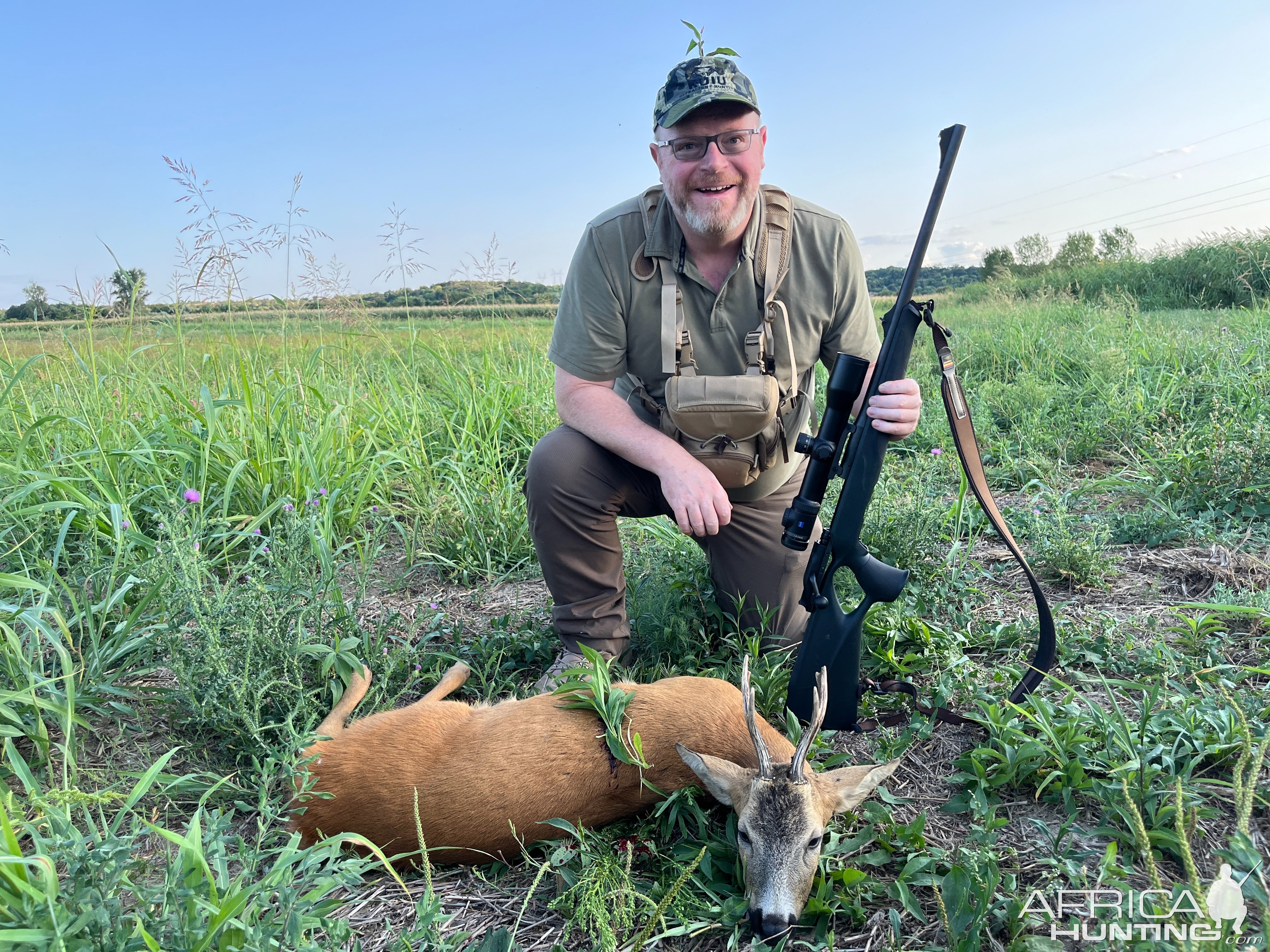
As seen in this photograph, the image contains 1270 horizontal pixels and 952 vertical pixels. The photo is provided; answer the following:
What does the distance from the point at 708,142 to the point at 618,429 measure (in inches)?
53.6

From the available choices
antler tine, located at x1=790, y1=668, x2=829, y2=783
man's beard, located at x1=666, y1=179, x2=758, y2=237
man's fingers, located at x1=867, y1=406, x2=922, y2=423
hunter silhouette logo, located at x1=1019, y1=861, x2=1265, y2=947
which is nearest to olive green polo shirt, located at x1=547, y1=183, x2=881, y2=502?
man's beard, located at x1=666, y1=179, x2=758, y2=237

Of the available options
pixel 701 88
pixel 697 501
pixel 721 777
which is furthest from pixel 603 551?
pixel 701 88

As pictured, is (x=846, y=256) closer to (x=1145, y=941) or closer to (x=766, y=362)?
(x=766, y=362)

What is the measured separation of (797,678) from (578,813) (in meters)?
0.90

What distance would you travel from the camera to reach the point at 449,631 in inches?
142

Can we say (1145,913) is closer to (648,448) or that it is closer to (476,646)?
(648,448)

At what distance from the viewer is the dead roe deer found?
2.10 meters

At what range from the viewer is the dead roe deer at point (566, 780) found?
2.10 m

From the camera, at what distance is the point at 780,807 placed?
2.10 meters

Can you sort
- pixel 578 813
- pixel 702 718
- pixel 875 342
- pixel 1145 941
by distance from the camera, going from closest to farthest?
pixel 1145 941, pixel 578 813, pixel 702 718, pixel 875 342

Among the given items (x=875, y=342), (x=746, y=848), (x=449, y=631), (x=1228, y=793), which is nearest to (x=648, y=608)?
(x=449, y=631)

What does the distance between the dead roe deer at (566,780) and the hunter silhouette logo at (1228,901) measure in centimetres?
77

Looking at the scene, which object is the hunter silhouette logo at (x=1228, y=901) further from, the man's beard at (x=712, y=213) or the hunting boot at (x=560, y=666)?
the man's beard at (x=712, y=213)

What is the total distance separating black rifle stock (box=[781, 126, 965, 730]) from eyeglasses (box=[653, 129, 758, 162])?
1.01 m
